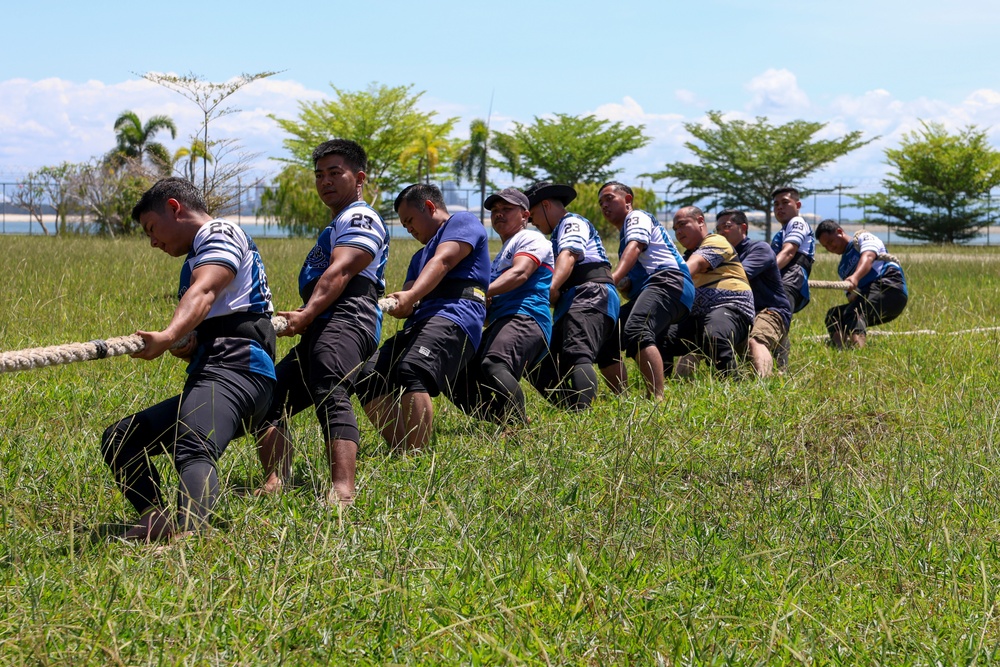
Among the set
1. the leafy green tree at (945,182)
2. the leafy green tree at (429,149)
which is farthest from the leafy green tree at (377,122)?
the leafy green tree at (945,182)

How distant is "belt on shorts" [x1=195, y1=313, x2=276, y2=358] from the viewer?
12.7 feet

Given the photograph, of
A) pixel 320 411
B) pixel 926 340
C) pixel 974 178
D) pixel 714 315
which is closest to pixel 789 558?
pixel 320 411

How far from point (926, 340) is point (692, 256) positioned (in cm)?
292

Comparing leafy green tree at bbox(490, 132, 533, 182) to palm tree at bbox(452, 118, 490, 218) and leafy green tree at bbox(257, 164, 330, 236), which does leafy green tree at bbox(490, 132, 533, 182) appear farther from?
leafy green tree at bbox(257, 164, 330, 236)

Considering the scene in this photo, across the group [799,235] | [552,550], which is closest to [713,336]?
[799,235]

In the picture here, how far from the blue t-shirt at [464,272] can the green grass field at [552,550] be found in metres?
0.57

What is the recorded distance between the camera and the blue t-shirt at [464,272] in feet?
17.0

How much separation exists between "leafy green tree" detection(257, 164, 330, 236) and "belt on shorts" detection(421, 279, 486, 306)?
3553cm

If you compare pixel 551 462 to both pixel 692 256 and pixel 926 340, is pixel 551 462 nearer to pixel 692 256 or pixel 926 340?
pixel 692 256

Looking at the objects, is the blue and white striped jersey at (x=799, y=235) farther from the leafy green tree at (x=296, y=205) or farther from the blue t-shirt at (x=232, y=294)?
the leafy green tree at (x=296, y=205)

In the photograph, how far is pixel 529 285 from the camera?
5.98m

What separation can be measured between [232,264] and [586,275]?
3.25 m

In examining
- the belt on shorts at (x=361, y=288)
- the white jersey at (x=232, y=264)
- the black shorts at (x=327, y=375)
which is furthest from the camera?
the belt on shorts at (x=361, y=288)

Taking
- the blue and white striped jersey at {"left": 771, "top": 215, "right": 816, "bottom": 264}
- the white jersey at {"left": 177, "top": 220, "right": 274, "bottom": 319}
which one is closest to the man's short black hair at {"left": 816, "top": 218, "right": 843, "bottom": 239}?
the blue and white striped jersey at {"left": 771, "top": 215, "right": 816, "bottom": 264}
